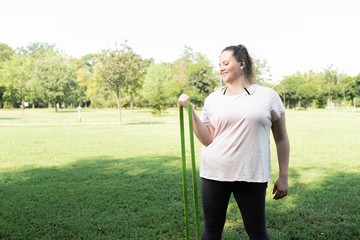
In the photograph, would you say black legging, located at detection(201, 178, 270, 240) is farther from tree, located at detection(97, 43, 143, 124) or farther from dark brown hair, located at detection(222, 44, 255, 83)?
tree, located at detection(97, 43, 143, 124)

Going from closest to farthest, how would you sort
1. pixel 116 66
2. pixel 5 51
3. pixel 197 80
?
pixel 116 66, pixel 197 80, pixel 5 51

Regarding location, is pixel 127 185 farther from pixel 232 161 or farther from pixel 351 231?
pixel 232 161

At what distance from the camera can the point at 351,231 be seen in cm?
451

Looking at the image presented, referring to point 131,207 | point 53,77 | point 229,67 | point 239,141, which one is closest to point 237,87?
point 229,67

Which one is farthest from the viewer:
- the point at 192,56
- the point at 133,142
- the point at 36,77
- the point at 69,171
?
the point at 192,56

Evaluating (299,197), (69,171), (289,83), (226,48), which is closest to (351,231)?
(299,197)

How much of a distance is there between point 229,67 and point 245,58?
0.16 metres

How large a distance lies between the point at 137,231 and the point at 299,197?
289cm

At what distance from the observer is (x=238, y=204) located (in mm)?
2766

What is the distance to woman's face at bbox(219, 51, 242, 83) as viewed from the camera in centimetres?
277

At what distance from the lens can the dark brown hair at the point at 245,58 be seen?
279 cm

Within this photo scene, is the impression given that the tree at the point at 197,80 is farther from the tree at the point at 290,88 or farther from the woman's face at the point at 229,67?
the woman's face at the point at 229,67

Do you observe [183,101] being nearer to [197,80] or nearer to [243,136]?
[243,136]

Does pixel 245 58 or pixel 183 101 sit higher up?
pixel 245 58
